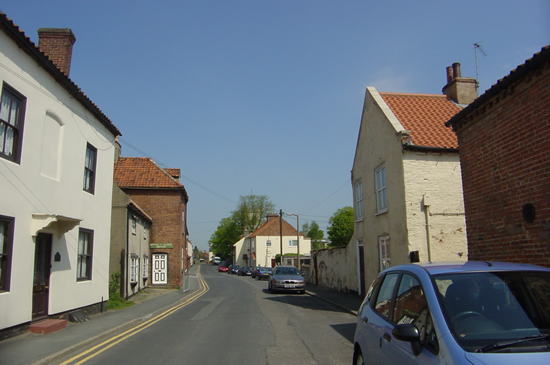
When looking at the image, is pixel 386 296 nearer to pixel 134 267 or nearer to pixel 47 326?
pixel 47 326

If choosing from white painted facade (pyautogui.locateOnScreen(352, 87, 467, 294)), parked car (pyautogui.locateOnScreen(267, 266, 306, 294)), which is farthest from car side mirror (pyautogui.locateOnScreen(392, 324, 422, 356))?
parked car (pyautogui.locateOnScreen(267, 266, 306, 294))

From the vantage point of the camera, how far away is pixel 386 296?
15.7 feet

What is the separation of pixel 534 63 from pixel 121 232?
18.8 metres

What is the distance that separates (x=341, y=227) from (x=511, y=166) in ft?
236

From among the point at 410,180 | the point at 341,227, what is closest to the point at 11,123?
the point at 410,180

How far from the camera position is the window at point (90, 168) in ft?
45.8

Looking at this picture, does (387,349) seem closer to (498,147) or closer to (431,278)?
(431,278)

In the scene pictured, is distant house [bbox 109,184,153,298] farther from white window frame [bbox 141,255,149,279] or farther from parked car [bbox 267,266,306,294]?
parked car [bbox 267,266,306,294]

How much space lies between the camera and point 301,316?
13641 mm

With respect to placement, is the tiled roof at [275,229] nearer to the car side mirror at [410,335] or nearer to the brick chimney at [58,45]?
the brick chimney at [58,45]

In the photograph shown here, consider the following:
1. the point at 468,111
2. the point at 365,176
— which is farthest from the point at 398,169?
the point at 468,111

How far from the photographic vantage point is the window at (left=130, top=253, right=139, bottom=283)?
73.2 ft

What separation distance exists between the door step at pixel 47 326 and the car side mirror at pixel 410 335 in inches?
373

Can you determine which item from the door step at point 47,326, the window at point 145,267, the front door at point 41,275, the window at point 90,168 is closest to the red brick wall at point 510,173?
the door step at point 47,326
